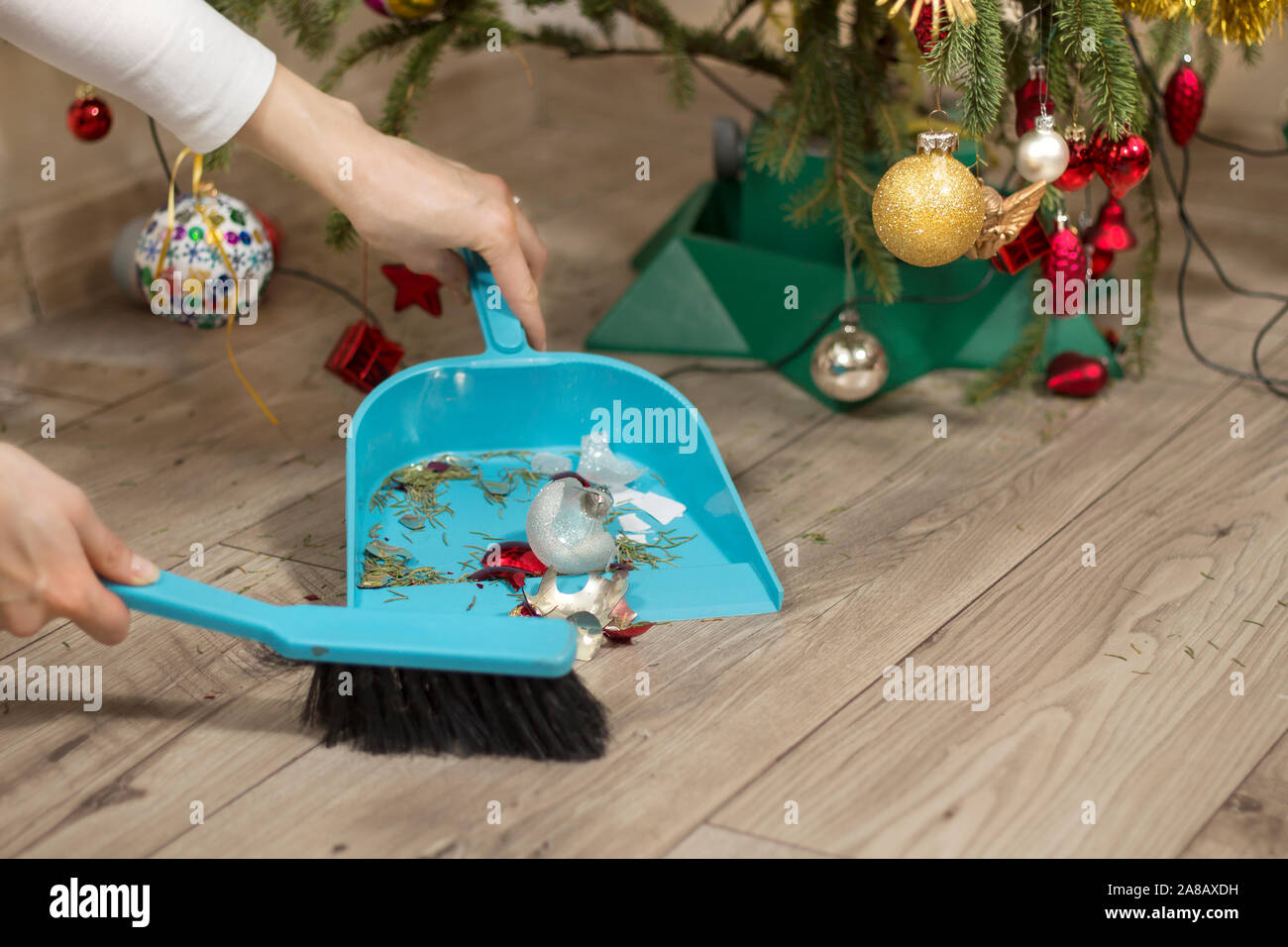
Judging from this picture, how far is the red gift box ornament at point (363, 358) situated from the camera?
1.00 meters

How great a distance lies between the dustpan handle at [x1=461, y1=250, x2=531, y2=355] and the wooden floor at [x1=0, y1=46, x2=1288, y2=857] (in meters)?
0.18

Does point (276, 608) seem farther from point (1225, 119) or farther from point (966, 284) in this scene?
point (1225, 119)

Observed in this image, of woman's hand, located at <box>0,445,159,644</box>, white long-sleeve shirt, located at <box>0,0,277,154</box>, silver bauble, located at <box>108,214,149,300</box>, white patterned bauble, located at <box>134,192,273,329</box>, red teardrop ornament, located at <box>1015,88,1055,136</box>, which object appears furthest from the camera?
silver bauble, located at <box>108,214,149,300</box>

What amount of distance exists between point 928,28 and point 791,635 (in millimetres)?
381

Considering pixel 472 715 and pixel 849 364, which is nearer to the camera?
pixel 472 715

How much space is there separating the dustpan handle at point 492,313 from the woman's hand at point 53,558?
331mm

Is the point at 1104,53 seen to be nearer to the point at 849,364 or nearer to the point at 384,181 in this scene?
the point at 849,364

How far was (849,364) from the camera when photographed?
1018 millimetres

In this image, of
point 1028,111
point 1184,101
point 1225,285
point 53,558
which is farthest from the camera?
point 1225,285

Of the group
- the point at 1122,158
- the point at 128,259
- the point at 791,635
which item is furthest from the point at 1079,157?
the point at 128,259

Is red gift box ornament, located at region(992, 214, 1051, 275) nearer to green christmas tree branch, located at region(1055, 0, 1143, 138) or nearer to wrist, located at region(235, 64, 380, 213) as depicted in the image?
green christmas tree branch, located at region(1055, 0, 1143, 138)

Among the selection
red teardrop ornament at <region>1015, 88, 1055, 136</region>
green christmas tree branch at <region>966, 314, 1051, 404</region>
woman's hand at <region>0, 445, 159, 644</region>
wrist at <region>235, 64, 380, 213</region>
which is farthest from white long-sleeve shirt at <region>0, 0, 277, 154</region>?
green christmas tree branch at <region>966, 314, 1051, 404</region>

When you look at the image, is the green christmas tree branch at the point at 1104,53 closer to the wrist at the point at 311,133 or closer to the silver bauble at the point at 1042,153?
the silver bauble at the point at 1042,153

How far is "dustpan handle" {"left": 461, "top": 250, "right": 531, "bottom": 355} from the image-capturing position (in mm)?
879
